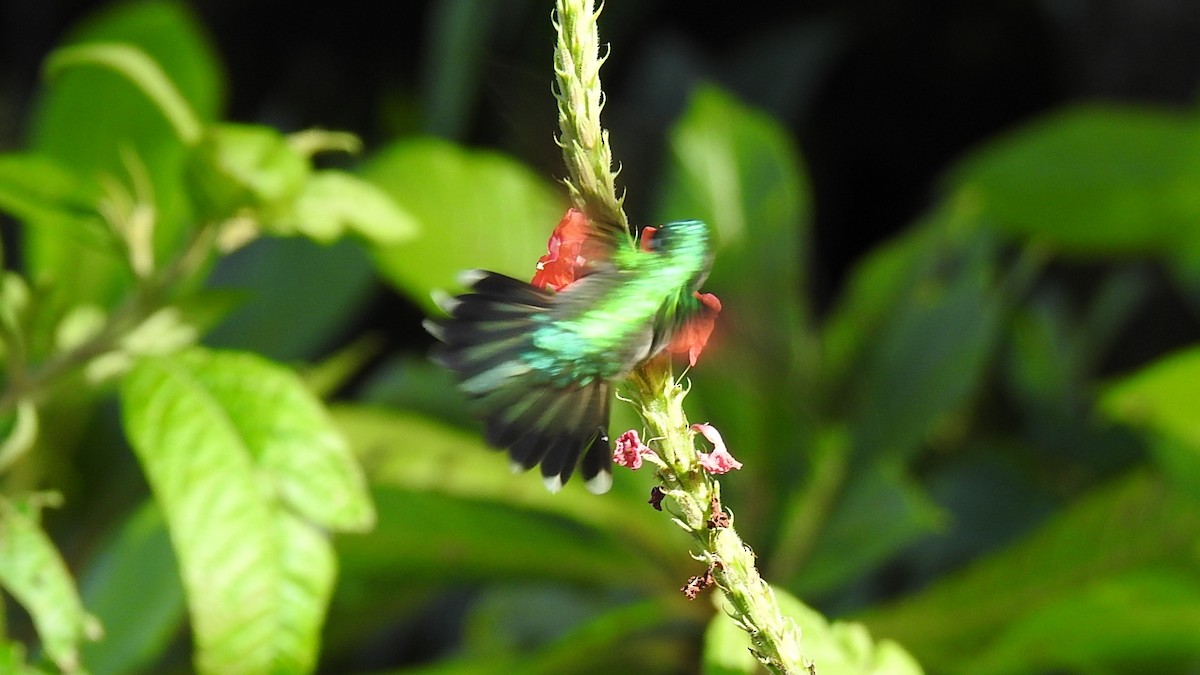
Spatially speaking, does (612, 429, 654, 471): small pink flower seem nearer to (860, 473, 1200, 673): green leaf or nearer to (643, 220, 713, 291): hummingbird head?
(643, 220, 713, 291): hummingbird head

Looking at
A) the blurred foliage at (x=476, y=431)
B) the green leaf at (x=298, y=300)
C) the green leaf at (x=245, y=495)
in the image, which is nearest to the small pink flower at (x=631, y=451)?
the blurred foliage at (x=476, y=431)

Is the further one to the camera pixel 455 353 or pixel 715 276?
pixel 715 276

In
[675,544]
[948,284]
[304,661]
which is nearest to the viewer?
[304,661]

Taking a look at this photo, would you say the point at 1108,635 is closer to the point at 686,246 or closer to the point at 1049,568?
the point at 1049,568

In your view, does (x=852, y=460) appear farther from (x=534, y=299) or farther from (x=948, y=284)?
(x=534, y=299)

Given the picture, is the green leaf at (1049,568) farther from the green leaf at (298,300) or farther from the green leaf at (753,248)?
the green leaf at (298,300)

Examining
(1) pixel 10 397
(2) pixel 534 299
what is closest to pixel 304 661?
(1) pixel 10 397
